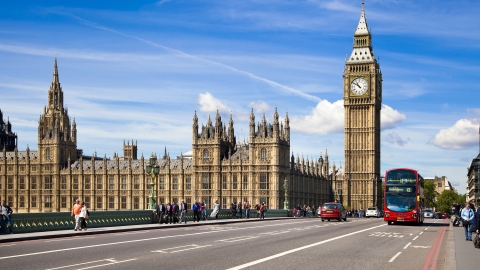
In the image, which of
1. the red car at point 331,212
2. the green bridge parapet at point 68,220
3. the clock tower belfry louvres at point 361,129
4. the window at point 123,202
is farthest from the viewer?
the clock tower belfry louvres at point 361,129

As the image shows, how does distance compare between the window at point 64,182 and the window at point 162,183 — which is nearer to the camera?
A: the window at point 162,183

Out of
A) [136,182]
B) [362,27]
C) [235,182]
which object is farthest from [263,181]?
[362,27]

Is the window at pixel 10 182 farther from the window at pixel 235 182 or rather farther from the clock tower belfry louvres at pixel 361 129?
the clock tower belfry louvres at pixel 361 129

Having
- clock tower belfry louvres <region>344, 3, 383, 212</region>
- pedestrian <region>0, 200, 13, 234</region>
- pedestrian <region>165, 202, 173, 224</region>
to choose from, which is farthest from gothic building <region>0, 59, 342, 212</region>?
pedestrian <region>0, 200, 13, 234</region>

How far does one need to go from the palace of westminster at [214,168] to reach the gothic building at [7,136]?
0.85 ft

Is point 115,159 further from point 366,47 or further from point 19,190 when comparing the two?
point 366,47

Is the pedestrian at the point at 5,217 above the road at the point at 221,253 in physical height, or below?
above

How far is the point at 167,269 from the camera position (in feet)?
62.3

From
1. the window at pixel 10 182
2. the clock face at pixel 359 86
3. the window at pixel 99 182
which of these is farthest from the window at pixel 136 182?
the clock face at pixel 359 86

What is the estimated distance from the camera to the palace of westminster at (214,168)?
96875 millimetres

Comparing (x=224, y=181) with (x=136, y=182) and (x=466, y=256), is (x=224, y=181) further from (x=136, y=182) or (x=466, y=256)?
(x=466, y=256)

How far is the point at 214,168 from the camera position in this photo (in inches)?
3883

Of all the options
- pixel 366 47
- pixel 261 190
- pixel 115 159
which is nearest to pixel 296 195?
pixel 261 190

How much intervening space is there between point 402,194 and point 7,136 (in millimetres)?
101558
